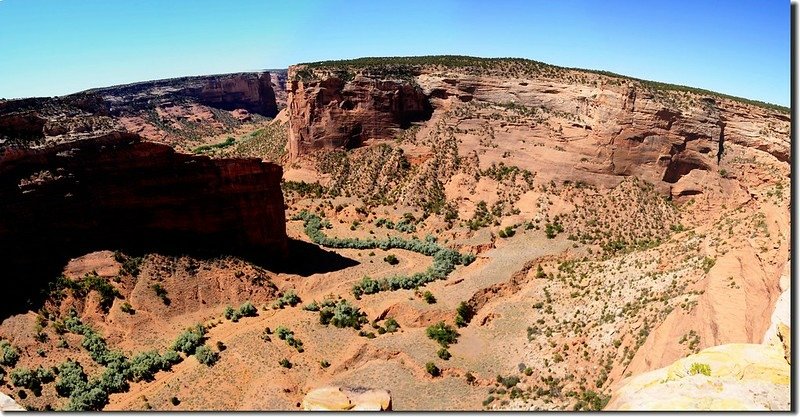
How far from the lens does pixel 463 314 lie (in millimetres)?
33750

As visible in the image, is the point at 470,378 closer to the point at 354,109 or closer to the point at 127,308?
the point at 127,308

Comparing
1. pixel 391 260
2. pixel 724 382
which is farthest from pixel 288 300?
pixel 724 382

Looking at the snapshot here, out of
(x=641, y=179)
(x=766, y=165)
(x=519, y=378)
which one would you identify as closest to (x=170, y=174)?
(x=519, y=378)

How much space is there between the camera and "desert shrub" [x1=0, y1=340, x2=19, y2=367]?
25828 millimetres

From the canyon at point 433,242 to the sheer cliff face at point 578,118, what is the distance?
0.73 feet

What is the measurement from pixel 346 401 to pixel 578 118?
45.2m

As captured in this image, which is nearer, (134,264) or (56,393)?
(56,393)

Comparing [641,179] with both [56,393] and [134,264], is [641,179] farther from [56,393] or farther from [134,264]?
[56,393]

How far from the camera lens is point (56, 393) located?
999 inches

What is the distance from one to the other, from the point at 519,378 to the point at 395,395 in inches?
239

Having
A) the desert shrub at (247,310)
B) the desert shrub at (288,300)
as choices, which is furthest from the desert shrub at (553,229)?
the desert shrub at (247,310)

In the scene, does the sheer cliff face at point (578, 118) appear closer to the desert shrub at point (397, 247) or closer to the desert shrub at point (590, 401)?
the desert shrub at point (397, 247)

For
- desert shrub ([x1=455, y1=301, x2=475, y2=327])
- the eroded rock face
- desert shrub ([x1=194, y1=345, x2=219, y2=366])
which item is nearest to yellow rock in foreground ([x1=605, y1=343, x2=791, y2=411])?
desert shrub ([x1=455, y1=301, x2=475, y2=327])

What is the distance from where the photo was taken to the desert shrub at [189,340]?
96.4 ft
